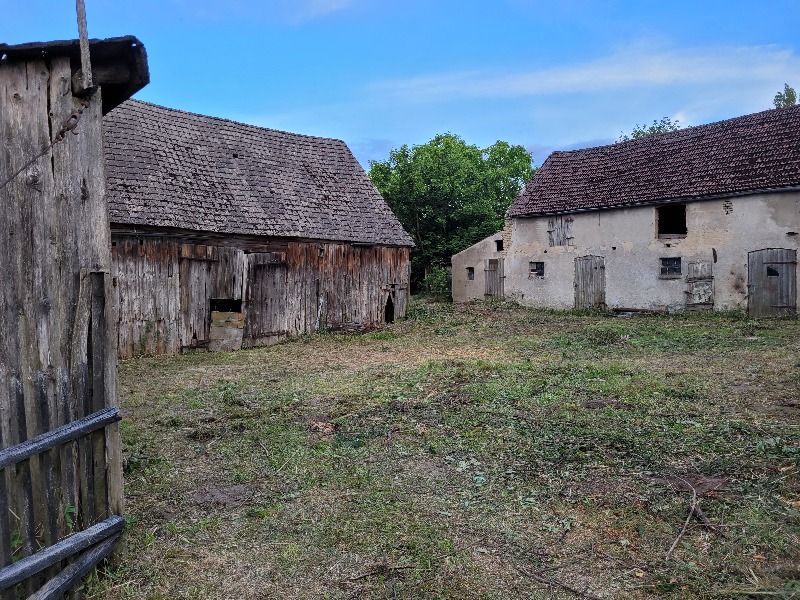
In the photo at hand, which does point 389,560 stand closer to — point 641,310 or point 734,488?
point 734,488

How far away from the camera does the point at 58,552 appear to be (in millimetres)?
3266

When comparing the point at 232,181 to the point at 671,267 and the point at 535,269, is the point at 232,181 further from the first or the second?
the point at 671,267

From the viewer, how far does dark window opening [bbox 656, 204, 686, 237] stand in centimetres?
2091

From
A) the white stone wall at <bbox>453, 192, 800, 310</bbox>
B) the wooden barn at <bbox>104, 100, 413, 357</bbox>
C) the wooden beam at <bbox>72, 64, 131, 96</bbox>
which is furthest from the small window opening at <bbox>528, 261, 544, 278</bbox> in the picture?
the wooden beam at <bbox>72, 64, 131, 96</bbox>

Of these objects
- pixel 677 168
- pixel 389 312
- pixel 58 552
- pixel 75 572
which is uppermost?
pixel 677 168

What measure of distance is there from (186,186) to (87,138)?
11.8 metres

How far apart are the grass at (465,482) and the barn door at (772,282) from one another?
846 centimetres

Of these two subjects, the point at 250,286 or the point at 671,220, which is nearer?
the point at 250,286

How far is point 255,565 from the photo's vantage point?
3.99m

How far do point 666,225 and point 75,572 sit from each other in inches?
881

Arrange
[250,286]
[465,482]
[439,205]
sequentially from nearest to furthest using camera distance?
1. [465,482]
2. [250,286]
3. [439,205]

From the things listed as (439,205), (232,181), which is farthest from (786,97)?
(232,181)

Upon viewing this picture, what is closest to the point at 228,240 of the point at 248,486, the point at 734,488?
the point at 248,486

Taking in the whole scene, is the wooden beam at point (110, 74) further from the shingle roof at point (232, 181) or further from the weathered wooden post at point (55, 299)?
the shingle roof at point (232, 181)
